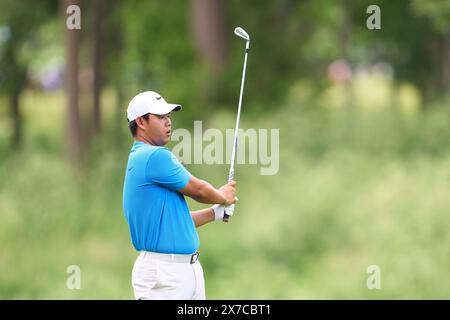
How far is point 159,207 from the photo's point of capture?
6.07 m

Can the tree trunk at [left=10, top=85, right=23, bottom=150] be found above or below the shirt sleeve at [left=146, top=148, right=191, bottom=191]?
above

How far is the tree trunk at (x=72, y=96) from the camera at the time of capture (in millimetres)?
22375

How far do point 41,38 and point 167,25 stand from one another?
1246 centimetres

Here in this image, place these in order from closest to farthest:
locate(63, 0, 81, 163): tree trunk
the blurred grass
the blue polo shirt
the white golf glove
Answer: the blue polo shirt, the white golf glove, the blurred grass, locate(63, 0, 81, 163): tree trunk

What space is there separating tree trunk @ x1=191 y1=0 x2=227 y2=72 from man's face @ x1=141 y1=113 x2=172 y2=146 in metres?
17.0

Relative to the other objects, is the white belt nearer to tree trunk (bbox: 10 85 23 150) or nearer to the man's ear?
the man's ear

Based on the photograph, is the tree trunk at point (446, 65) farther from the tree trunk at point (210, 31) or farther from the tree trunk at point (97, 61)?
the tree trunk at point (97, 61)

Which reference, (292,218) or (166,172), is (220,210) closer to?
(166,172)

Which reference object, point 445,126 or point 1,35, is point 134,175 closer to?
point 445,126

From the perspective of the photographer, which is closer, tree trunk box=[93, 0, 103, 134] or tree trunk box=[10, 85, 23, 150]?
tree trunk box=[93, 0, 103, 134]

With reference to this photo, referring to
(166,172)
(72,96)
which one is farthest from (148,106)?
(72,96)

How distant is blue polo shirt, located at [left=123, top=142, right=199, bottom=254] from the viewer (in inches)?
239

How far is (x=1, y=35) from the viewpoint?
28938 millimetres

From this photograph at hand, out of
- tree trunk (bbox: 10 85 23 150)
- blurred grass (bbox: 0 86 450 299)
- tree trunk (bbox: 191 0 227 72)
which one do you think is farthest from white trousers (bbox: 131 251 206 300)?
tree trunk (bbox: 10 85 23 150)
